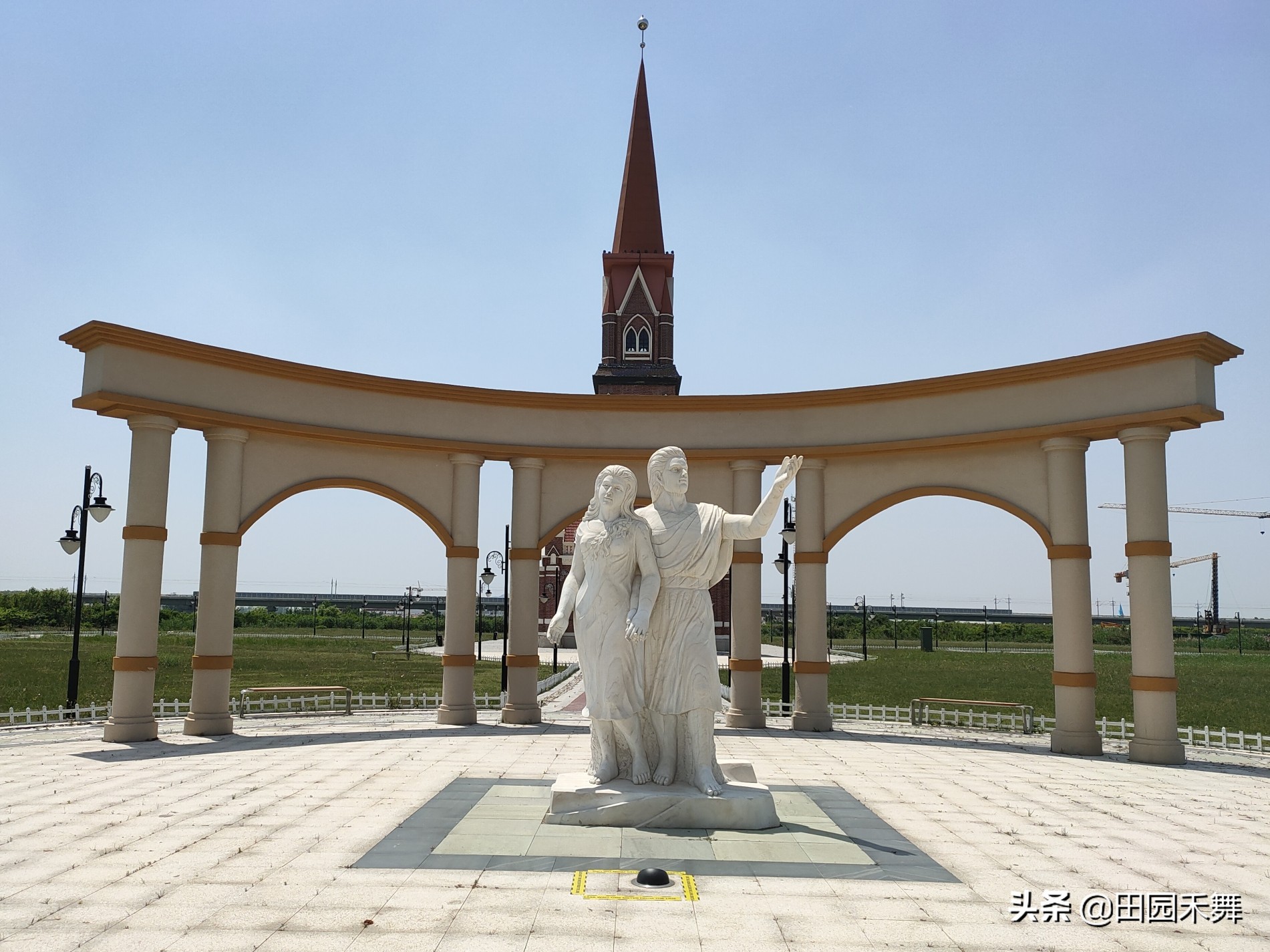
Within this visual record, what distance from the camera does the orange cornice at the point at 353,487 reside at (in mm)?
14117

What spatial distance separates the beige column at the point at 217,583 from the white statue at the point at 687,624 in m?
8.21

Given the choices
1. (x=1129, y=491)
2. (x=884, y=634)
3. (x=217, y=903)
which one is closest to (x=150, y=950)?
(x=217, y=903)

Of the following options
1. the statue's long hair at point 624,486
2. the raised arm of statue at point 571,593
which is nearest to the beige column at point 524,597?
the raised arm of statue at point 571,593

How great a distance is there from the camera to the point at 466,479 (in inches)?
615

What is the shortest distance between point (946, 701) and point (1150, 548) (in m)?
5.08

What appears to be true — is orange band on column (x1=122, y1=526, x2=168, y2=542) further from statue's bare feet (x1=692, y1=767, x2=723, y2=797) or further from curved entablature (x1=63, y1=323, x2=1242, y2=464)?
statue's bare feet (x1=692, y1=767, x2=723, y2=797)

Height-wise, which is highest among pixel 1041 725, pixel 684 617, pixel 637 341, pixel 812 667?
pixel 637 341

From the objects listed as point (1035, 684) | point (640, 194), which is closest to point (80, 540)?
point (1035, 684)

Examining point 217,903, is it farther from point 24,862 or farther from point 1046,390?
point 1046,390

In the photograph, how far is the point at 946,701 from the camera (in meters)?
16.1

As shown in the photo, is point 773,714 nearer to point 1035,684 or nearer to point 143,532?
point 143,532

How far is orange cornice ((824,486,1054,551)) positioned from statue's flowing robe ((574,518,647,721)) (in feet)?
25.7

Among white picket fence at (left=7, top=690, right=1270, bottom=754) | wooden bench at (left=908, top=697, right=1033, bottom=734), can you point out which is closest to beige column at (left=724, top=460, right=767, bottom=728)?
white picket fence at (left=7, top=690, right=1270, bottom=754)

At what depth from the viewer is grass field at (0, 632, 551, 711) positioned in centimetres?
2058
